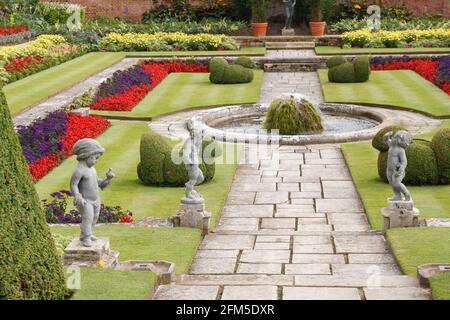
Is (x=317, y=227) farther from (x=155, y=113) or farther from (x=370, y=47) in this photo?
(x=370, y=47)

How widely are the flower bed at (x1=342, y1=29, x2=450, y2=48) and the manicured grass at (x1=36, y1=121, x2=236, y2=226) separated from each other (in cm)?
1709

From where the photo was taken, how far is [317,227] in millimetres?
11570

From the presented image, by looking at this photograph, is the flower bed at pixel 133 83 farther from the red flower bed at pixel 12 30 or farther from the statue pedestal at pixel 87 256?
the statue pedestal at pixel 87 256

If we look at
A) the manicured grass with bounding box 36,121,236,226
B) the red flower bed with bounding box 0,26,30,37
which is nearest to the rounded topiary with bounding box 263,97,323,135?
the manicured grass with bounding box 36,121,236,226

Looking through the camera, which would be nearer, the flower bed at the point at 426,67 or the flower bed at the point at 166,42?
the flower bed at the point at 426,67

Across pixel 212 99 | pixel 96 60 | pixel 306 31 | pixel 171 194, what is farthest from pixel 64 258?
pixel 306 31

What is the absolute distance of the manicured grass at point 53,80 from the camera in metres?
20.7

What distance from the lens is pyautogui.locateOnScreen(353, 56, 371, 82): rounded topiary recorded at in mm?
25453

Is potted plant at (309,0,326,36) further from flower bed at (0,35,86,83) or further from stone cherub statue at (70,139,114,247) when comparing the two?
stone cherub statue at (70,139,114,247)

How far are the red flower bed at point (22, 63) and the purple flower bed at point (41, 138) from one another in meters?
8.22

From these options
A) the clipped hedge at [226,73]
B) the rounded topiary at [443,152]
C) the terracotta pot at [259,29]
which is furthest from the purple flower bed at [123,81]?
the rounded topiary at [443,152]

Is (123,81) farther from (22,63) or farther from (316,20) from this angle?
(316,20)

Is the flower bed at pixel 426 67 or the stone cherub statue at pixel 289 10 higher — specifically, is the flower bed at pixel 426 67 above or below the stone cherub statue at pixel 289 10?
below

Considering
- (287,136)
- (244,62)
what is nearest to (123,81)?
(244,62)
